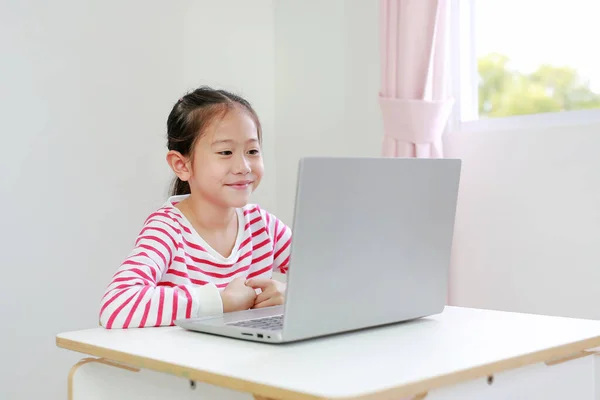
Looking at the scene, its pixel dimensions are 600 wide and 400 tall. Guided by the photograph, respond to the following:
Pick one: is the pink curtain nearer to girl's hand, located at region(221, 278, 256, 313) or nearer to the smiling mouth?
the smiling mouth

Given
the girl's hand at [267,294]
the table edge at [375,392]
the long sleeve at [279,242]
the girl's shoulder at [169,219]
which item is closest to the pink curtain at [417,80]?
the long sleeve at [279,242]

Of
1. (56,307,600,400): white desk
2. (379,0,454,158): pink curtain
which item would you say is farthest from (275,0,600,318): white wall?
(56,307,600,400): white desk

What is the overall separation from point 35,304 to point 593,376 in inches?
70.3

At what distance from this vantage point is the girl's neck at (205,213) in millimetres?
1598

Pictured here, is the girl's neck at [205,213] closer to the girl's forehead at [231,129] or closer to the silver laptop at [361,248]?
the girl's forehead at [231,129]

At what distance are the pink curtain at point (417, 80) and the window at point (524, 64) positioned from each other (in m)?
0.10

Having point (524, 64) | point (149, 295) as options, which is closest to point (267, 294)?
point (149, 295)

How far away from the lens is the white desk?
2.63 ft

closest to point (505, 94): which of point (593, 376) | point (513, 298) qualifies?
point (513, 298)

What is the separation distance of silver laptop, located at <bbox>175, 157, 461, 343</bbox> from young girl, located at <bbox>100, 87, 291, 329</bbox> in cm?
21

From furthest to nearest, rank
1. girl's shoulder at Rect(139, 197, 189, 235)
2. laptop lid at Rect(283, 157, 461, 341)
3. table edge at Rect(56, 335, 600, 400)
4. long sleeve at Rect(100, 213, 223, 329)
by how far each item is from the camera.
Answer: girl's shoulder at Rect(139, 197, 189, 235), long sleeve at Rect(100, 213, 223, 329), laptop lid at Rect(283, 157, 461, 341), table edge at Rect(56, 335, 600, 400)

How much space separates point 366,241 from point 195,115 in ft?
2.33

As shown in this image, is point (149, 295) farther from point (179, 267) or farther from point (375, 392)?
point (375, 392)

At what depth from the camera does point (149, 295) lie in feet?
4.06
